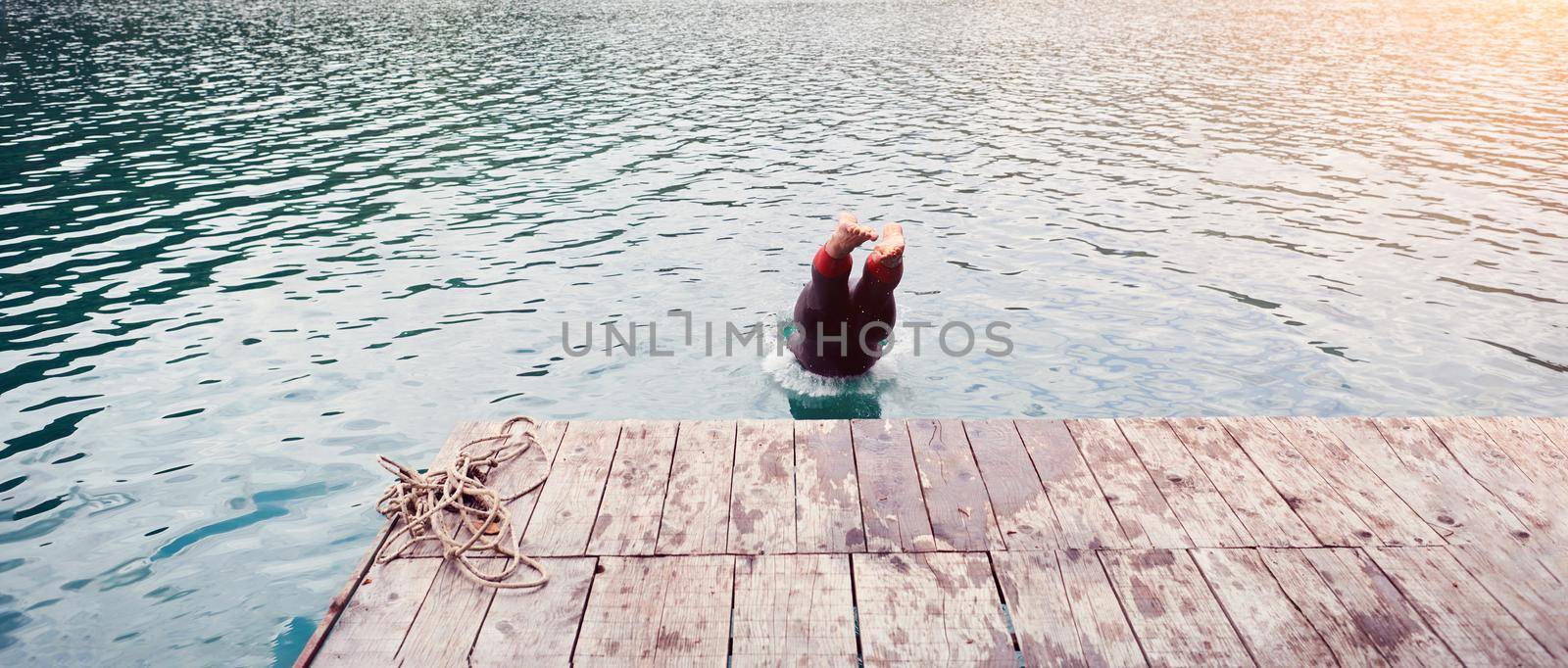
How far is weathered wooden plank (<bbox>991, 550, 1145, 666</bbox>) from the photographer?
11.0ft

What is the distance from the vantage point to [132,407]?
24.9 feet

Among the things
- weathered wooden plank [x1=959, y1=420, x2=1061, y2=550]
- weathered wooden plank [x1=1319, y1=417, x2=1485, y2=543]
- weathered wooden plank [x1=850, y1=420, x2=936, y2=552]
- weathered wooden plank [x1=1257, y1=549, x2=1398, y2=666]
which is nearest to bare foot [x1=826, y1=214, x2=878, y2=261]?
weathered wooden plank [x1=850, y1=420, x2=936, y2=552]

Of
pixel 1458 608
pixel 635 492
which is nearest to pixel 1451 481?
pixel 1458 608

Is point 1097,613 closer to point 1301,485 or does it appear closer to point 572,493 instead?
point 1301,485

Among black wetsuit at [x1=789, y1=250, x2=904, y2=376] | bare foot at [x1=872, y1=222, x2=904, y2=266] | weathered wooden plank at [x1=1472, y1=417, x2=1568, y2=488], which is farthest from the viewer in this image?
black wetsuit at [x1=789, y1=250, x2=904, y2=376]

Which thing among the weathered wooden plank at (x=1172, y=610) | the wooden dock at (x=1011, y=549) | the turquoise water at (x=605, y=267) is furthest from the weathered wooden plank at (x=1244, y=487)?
the turquoise water at (x=605, y=267)

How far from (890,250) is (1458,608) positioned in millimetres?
3688

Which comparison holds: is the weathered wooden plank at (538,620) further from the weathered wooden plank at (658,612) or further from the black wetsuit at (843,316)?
the black wetsuit at (843,316)

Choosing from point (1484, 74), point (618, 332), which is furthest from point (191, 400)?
point (1484, 74)

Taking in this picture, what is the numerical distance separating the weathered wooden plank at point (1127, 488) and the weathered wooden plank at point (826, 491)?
1.01 meters

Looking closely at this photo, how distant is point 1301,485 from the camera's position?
14.6ft

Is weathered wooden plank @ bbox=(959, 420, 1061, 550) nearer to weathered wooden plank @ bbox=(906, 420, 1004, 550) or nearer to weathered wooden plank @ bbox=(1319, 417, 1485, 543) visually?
weathered wooden plank @ bbox=(906, 420, 1004, 550)

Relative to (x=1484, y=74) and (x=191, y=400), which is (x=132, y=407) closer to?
(x=191, y=400)

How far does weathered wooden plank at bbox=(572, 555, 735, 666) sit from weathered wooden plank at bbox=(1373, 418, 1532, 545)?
3.30 m
